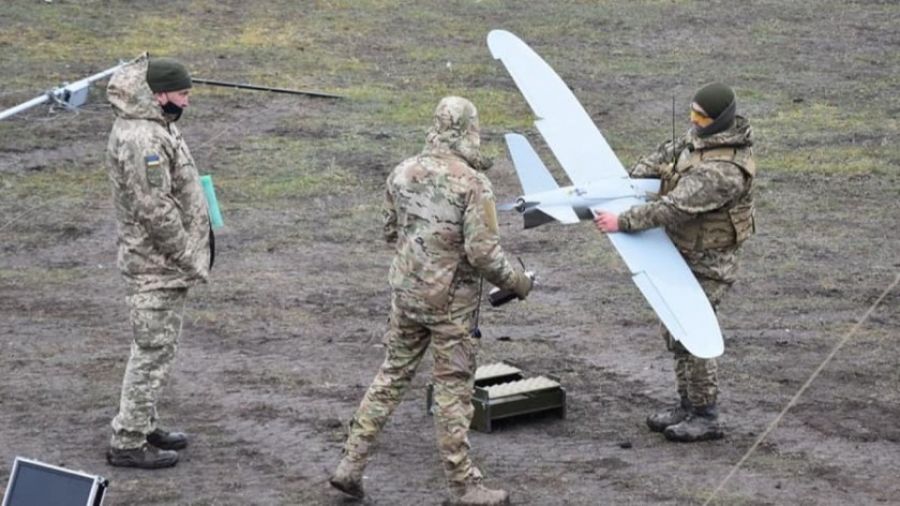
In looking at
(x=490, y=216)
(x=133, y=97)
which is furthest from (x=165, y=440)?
(x=490, y=216)

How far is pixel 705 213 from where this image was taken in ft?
28.5

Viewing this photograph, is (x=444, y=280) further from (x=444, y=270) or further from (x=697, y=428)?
(x=697, y=428)

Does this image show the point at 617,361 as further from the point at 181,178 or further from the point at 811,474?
the point at 181,178

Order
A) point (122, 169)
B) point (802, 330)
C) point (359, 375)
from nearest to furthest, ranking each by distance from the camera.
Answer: point (122, 169)
point (359, 375)
point (802, 330)

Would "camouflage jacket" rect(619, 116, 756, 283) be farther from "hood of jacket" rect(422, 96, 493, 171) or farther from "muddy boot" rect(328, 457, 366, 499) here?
"muddy boot" rect(328, 457, 366, 499)

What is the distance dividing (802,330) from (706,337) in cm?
291

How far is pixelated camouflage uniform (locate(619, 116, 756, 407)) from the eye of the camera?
28.2 ft

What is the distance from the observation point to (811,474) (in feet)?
27.8

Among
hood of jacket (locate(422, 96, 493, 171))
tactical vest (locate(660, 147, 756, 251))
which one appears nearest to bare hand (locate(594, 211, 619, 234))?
tactical vest (locate(660, 147, 756, 251))

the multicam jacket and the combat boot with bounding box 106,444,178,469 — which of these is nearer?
the multicam jacket

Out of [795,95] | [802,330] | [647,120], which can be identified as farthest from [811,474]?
[795,95]

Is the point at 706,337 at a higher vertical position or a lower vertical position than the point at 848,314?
higher

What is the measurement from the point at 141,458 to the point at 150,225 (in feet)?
3.98

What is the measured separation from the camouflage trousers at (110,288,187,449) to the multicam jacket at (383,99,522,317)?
123 cm
